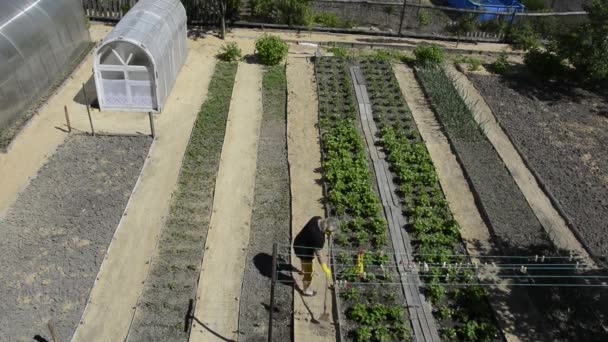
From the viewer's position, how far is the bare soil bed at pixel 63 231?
942cm

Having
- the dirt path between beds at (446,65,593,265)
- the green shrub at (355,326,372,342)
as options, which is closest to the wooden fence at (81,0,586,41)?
the dirt path between beds at (446,65,593,265)

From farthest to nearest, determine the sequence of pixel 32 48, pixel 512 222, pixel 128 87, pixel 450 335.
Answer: pixel 32 48 < pixel 128 87 < pixel 512 222 < pixel 450 335

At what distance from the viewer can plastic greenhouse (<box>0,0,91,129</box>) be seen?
14.3 meters

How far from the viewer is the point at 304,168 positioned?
13453 mm

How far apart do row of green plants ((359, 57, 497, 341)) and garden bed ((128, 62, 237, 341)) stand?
4402mm

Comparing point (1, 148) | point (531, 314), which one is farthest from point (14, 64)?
point (531, 314)

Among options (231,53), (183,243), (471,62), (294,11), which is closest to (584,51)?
(471,62)

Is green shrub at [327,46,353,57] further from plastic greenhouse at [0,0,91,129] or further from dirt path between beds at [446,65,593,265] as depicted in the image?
plastic greenhouse at [0,0,91,129]

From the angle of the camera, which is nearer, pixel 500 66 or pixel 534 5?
pixel 500 66

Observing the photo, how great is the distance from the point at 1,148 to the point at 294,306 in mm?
8663

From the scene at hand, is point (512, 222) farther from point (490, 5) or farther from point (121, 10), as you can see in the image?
point (121, 10)

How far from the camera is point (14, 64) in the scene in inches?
570

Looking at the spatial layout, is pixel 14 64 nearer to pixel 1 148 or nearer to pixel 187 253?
pixel 1 148

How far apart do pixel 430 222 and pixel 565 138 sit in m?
6.45
